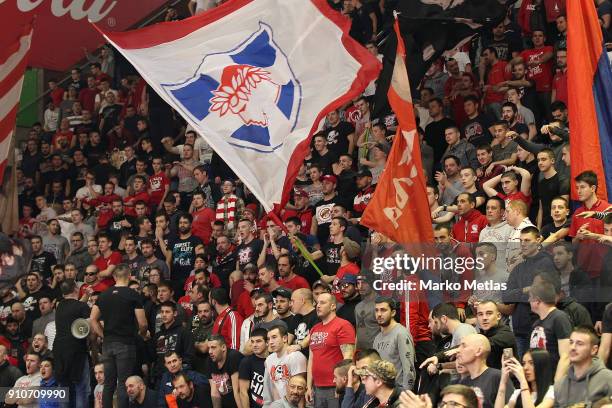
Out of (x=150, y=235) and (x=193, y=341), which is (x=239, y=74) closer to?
(x=193, y=341)

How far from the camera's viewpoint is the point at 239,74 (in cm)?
1352

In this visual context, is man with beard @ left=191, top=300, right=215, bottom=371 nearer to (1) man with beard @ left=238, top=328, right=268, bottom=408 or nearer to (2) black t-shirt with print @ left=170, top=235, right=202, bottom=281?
(1) man with beard @ left=238, top=328, right=268, bottom=408

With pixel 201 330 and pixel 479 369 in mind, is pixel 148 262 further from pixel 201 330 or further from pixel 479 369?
pixel 479 369

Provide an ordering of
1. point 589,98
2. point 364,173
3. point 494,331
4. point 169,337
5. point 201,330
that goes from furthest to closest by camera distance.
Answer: point 364,173
point 169,337
point 201,330
point 589,98
point 494,331

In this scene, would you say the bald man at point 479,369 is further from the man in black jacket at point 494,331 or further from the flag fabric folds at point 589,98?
the flag fabric folds at point 589,98

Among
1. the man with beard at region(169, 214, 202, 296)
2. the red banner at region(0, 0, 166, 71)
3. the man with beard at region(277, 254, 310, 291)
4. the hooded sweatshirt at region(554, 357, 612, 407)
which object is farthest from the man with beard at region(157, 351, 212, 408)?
the red banner at region(0, 0, 166, 71)

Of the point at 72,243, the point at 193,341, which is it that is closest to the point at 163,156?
the point at 72,243

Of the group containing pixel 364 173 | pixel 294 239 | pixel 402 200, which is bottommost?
pixel 294 239

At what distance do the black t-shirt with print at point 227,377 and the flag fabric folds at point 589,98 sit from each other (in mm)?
4074

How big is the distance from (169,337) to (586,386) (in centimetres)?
688

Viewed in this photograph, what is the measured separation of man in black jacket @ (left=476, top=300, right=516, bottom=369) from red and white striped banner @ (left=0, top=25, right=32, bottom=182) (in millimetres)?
8986

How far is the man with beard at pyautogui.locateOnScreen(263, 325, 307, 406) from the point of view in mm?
12703

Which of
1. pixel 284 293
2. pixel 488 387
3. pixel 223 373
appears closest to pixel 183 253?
pixel 223 373

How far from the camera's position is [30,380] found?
50.7ft
